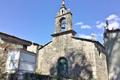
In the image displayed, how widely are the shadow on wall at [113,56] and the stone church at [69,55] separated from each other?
6.60 metres

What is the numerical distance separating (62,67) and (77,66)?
73.4 inches

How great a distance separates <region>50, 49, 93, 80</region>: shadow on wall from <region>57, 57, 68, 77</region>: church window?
1.13ft

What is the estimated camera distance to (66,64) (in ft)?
62.4

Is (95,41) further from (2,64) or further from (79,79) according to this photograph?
(2,64)

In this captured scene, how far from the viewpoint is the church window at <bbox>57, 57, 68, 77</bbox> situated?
61.6 feet

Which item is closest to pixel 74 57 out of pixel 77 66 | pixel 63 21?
pixel 77 66

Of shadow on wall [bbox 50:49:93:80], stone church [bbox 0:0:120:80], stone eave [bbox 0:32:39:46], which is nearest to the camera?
stone church [bbox 0:0:120:80]

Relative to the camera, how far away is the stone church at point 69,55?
1742cm

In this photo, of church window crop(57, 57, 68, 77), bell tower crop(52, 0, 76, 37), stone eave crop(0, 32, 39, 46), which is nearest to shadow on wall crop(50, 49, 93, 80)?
church window crop(57, 57, 68, 77)

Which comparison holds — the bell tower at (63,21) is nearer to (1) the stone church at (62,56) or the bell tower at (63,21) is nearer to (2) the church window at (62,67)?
(1) the stone church at (62,56)

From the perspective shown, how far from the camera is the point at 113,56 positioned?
1005 cm

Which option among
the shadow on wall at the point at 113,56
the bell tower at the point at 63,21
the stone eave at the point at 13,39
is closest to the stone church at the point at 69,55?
the bell tower at the point at 63,21

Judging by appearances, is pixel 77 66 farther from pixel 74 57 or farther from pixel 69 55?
pixel 69 55

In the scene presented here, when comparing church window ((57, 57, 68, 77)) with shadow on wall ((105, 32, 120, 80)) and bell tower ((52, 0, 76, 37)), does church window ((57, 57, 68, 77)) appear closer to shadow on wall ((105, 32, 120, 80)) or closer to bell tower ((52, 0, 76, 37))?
bell tower ((52, 0, 76, 37))
